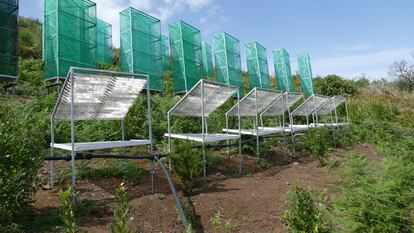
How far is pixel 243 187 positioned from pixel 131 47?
9289mm

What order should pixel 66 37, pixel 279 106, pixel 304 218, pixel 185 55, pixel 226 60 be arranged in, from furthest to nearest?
1. pixel 226 60
2. pixel 185 55
3. pixel 66 37
4. pixel 279 106
5. pixel 304 218

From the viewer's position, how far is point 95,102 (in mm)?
4281

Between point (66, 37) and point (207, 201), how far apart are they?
8.83m

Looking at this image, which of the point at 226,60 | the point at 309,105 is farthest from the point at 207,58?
the point at 309,105

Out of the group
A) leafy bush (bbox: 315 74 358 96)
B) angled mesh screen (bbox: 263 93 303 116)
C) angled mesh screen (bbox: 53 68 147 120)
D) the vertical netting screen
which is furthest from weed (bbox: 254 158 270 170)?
leafy bush (bbox: 315 74 358 96)

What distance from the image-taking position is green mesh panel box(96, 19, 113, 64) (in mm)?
16078

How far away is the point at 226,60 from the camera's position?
17734mm

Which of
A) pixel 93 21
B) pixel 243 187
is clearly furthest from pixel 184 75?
pixel 243 187

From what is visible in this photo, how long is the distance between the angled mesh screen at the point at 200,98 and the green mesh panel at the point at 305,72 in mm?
A: 18734

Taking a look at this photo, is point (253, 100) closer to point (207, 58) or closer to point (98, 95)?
point (98, 95)

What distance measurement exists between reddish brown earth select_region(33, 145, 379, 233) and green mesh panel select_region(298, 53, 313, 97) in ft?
62.3

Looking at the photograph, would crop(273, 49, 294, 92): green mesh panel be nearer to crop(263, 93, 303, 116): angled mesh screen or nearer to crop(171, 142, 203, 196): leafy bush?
crop(263, 93, 303, 116): angled mesh screen

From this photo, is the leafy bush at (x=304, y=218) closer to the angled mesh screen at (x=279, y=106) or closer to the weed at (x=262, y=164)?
the weed at (x=262, y=164)

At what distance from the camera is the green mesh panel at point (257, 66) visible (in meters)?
19.9
